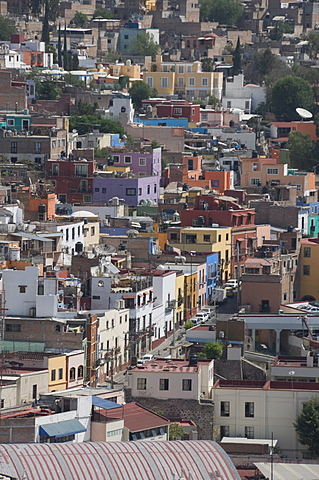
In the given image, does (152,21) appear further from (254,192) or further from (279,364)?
(279,364)

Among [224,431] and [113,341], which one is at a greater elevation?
[113,341]

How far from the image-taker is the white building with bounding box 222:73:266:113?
348ft

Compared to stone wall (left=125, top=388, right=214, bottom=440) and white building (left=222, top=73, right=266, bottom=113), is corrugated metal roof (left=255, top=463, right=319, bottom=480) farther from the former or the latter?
white building (left=222, top=73, right=266, bottom=113)

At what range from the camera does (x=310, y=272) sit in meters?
67.7

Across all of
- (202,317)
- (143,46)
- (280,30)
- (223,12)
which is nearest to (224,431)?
(202,317)

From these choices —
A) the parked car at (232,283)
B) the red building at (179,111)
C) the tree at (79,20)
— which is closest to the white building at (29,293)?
the parked car at (232,283)

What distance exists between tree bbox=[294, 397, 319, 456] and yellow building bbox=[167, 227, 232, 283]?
2071 cm

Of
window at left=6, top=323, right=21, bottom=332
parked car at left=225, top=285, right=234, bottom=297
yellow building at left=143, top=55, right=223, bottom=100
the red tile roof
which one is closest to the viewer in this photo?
the red tile roof

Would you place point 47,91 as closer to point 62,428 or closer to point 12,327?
point 12,327

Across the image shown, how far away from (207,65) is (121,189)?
34099mm

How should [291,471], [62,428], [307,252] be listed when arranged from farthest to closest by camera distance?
[307,252], [62,428], [291,471]

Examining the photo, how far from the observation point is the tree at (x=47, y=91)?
94.9 meters

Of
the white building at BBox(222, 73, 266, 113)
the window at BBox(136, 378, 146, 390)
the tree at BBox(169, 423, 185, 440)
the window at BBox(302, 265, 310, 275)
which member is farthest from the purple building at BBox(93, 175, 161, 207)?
the tree at BBox(169, 423, 185, 440)

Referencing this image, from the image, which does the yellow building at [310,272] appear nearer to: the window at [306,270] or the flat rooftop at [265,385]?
the window at [306,270]
